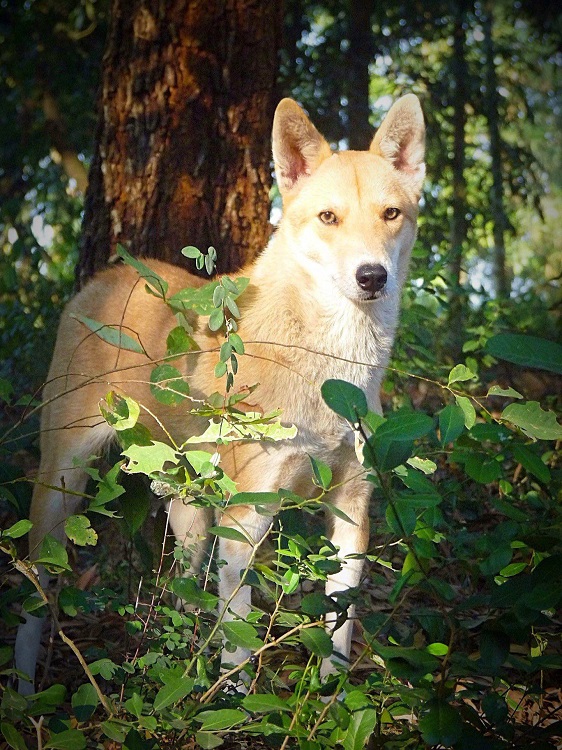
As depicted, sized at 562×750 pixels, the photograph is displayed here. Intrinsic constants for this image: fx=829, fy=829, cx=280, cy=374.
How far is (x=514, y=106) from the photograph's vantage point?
11.3 metres

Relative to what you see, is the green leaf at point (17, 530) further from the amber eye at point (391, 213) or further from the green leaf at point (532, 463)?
the amber eye at point (391, 213)

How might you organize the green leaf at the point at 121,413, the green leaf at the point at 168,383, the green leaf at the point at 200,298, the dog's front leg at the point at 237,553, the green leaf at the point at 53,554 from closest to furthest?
the green leaf at the point at 53,554 → the green leaf at the point at 121,413 → the green leaf at the point at 168,383 → the green leaf at the point at 200,298 → the dog's front leg at the point at 237,553

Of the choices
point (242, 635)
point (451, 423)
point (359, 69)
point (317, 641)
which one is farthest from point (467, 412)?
point (359, 69)

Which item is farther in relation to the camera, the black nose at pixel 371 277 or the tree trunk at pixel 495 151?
the tree trunk at pixel 495 151

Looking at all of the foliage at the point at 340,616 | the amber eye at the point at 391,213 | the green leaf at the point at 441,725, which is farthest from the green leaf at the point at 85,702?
the amber eye at the point at 391,213

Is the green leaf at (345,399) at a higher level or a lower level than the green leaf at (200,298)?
lower

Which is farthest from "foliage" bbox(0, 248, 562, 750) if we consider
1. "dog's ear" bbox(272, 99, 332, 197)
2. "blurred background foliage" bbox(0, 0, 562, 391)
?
"blurred background foliage" bbox(0, 0, 562, 391)

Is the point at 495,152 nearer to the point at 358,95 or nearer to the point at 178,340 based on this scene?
the point at 358,95

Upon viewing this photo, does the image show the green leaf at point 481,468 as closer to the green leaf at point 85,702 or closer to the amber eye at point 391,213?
the green leaf at point 85,702

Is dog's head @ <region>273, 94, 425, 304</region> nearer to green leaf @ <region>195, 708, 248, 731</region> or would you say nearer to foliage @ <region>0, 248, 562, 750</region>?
foliage @ <region>0, 248, 562, 750</region>

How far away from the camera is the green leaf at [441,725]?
2010 millimetres

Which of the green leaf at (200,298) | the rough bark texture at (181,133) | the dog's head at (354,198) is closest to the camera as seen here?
the green leaf at (200,298)

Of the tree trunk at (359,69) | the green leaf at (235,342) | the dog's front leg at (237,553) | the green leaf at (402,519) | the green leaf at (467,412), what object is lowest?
the dog's front leg at (237,553)

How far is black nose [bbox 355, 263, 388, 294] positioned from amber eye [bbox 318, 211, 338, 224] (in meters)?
0.35
